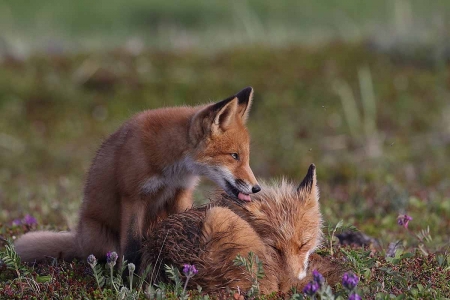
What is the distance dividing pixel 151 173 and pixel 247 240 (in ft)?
4.17

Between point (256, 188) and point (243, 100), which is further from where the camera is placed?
point (243, 100)

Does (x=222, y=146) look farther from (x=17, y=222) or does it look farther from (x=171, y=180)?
(x=17, y=222)

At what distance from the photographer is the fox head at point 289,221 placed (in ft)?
16.8

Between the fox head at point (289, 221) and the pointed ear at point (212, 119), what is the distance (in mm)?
832

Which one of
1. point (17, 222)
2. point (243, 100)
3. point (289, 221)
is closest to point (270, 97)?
point (17, 222)

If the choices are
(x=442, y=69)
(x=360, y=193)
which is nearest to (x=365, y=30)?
(x=442, y=69)

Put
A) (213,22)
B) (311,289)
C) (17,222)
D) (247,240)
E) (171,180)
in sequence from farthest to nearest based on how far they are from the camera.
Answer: (213,22)
(17,222)
(171,180)
(247,240)
(311,289)

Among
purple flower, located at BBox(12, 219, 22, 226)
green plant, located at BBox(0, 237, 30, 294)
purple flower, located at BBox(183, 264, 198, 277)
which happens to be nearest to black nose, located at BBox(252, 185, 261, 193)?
purple flower, located at BBox(183, 264, 198, 277)

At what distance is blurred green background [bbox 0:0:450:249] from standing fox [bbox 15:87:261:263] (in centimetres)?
306

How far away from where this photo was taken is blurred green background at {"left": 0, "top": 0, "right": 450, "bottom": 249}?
11828mm

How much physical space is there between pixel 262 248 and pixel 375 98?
444 inches

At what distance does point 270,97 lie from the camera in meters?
15.5

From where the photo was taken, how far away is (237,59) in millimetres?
17219

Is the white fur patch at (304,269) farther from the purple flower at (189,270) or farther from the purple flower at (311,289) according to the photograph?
the purple flower at (189,270)
